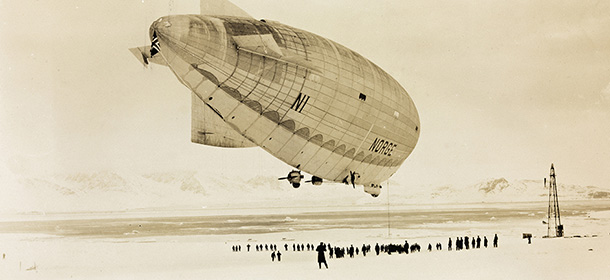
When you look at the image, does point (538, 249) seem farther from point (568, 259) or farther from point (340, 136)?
point (340, 136)

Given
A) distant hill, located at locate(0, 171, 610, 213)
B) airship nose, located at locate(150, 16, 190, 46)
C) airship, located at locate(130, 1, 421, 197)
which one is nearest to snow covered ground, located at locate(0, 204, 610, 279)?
distant hill, located at locate(0, 171, 610, 213)

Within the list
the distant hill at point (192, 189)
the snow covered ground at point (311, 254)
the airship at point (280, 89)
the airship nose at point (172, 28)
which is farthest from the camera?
the distant hill at point (192, 189)

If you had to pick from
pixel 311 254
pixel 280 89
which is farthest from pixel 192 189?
pixel 280 89

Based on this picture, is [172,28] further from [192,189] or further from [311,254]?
[192,189]

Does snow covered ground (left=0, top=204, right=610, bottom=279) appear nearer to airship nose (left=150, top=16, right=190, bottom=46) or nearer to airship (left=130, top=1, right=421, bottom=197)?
airship (left=130, top=1, right=421, bottom=197)

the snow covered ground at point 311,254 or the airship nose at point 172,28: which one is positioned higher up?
the airship nose at point 172,28

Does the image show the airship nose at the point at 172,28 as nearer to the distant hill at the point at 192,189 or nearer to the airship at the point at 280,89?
the airship at the point at 280,89

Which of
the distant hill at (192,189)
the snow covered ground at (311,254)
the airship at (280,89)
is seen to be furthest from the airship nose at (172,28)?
the distant hill at (192,189)
